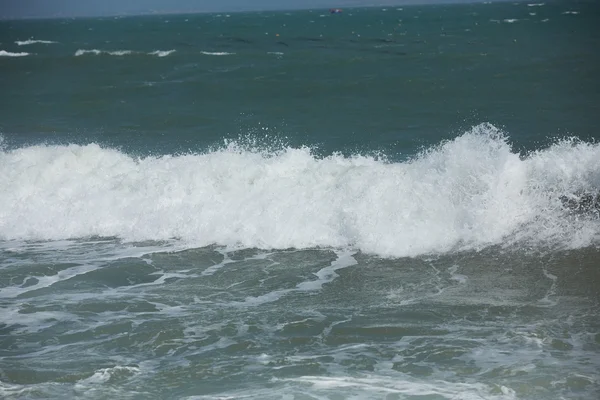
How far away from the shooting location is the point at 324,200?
1255 cm

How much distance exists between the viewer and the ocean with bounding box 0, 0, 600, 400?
689 cm

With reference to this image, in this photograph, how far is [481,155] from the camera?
12609mm

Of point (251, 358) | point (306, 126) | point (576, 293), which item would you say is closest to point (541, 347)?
point (576, 293)

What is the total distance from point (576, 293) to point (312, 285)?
9.99 ft

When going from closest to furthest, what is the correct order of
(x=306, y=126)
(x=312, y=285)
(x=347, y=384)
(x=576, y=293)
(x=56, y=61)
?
(x=347, y=384) < (x=576, y=293) < (x=312, y=285) < (x=306, y=126) < (x=56, y=61)

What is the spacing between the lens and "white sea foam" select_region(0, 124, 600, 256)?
11.2 meters

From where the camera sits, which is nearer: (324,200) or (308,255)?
(308,255)

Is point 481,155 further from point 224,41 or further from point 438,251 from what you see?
point 224,41

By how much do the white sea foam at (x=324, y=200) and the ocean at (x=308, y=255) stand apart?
0.04 metres

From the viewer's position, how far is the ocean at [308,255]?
22.6 ft

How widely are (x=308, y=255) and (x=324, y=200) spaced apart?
73.5 inches

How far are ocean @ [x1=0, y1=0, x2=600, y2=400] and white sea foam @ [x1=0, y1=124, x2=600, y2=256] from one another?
36 millimetres

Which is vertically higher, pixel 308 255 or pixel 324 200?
pixel 324 200

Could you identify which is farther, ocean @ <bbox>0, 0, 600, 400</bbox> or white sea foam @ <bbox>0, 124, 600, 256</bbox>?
white sea foam @ <bbox>0, 124, 600, 256</bbox>
